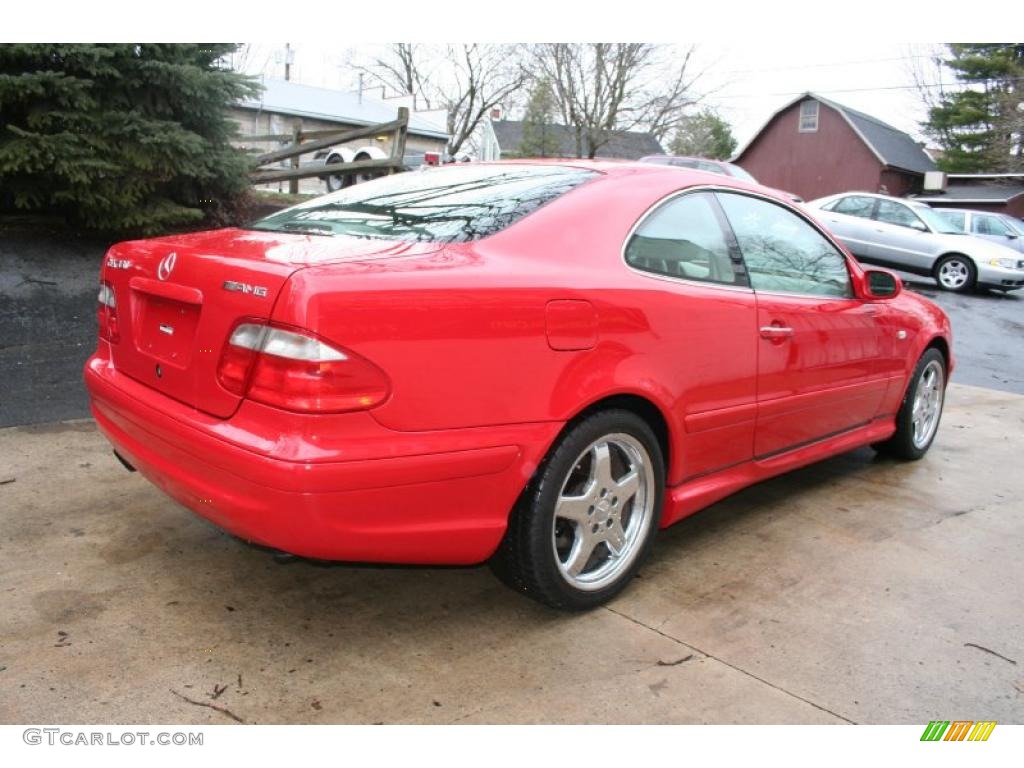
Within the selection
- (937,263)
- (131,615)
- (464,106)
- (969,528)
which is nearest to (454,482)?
(131,615)

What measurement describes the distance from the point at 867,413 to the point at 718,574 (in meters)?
1.54

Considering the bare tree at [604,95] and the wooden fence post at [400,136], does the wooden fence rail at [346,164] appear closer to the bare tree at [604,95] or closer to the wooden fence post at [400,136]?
the wooden fence post at [400,136]

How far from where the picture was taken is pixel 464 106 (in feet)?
139

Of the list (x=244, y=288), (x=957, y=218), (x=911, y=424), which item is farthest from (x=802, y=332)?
(x=957, y=218)

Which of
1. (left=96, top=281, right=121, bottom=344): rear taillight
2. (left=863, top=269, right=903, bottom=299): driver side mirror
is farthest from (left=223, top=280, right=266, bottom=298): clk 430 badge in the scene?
(left=863, top=269, right=903, bottom=299): driver side mirror

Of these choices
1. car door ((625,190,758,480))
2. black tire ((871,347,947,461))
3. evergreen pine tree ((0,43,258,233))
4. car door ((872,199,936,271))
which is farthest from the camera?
car door ((872,199,936,271))

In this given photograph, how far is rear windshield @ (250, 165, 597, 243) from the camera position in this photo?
2754mm

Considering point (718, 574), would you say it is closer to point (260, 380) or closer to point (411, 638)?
point (411, 638)

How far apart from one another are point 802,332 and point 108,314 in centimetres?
268

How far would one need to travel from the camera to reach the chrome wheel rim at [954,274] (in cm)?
1437

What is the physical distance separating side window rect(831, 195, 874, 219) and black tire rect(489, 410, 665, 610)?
13715mm
